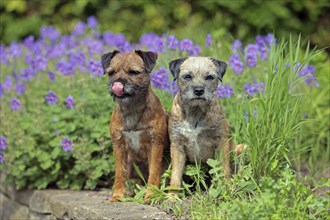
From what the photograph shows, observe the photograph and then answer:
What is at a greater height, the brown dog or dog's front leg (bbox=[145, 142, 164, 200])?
the brown dog

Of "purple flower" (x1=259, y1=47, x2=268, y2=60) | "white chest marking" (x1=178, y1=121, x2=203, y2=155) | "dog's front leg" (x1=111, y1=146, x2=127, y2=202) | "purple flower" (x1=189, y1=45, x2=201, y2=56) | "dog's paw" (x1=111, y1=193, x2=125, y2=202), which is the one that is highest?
"purple flower" (x1=189, y1=45, x2=201, y2=56)

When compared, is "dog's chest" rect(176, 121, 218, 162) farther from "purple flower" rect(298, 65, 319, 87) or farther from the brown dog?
"purple flower" rect(298, 65, 319, 87)

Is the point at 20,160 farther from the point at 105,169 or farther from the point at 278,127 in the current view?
the point at 278,127

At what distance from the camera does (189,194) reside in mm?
5547

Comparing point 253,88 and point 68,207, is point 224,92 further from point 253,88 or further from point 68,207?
point 68,207

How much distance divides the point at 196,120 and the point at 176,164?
0.38 m

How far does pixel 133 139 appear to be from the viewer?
5.47 metres

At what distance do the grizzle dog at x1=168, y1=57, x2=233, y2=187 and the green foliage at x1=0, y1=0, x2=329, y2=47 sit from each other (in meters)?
4.59

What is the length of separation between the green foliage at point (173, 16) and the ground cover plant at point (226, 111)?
6.55 ft

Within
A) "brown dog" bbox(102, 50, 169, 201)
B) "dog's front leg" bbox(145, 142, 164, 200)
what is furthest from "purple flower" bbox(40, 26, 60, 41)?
"dog's front leg" bbox(145, 142, 164, 200)

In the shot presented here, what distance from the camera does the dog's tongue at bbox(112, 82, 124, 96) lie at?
5.11 m

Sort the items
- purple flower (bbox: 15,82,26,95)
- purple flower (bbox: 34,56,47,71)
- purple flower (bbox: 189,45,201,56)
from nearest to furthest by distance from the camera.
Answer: purple flower (bbox: 189,45,201,56), purple flower (bbox: 15,82,26,95), purple flower (bbox: 34,56,47,71)

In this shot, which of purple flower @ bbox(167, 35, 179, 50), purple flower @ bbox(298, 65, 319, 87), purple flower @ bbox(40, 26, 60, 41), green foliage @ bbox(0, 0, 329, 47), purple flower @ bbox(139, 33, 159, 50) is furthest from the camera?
green foliage @ bbox(0, 0, 329, 47)

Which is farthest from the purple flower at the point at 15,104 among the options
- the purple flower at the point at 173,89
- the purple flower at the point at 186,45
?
the purple flower at the point at 186,45
